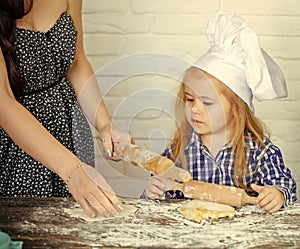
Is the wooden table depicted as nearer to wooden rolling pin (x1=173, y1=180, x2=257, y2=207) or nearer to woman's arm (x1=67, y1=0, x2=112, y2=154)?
wooden rolling pin (x1=173, y1=180, x2=257, y2=207)

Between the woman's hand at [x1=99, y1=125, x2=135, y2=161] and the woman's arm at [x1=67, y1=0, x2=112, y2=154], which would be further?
the woman's arm at [x1=67, y1=0, x2=112, y2=154]

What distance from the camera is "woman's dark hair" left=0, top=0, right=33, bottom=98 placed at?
1.60m

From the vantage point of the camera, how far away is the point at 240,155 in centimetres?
175

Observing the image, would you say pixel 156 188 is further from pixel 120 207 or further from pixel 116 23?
pixel 116 23

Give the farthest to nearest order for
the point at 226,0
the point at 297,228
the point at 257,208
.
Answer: the point at 226,0
the point at 257,208
the point at 297,228

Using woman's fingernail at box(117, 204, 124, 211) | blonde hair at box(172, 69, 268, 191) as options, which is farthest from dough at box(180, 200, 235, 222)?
blonde hair at box(172, 69, 268, 191)

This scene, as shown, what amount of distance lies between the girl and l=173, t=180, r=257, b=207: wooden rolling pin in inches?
9.4

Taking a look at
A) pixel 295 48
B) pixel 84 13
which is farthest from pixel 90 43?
pixel 295 48

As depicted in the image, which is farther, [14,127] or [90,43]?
[90,43]

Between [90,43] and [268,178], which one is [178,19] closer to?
[90,43]

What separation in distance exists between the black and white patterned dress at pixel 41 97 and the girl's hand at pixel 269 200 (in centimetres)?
53

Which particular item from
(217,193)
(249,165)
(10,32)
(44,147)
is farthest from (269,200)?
(10,32)

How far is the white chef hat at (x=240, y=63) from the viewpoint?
5.37 feet

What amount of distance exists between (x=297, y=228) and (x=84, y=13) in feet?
3.92
